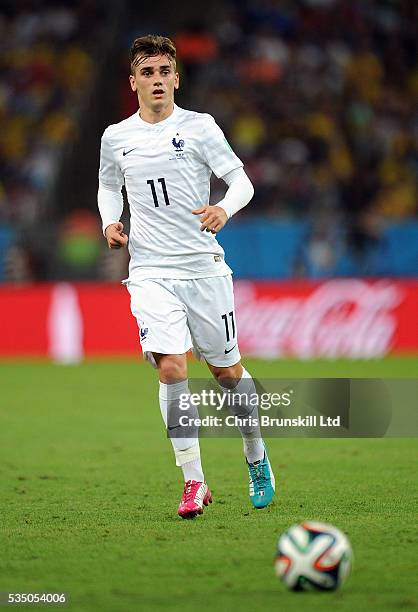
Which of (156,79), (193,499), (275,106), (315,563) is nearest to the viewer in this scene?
(315,563)

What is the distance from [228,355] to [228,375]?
0.12 metres

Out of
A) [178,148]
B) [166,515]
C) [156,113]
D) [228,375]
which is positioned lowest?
[166,515]

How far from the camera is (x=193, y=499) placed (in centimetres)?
633

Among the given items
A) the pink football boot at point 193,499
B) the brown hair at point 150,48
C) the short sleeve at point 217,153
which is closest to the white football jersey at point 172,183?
the short sleeve at point 217,153

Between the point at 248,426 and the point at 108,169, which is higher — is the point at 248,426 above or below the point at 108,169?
below

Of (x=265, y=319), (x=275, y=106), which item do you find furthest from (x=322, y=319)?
(x=275, y=106)

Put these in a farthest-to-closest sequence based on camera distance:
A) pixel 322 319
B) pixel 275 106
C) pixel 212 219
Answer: pixel 275 106
pixel 322 319
pixel 212 219

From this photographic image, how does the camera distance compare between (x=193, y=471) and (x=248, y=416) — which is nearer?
(x=193, y=471)

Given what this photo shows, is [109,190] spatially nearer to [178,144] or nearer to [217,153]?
[178,144]

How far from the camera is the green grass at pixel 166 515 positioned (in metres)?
4.69

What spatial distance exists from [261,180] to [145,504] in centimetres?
1262

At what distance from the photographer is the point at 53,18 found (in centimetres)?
2233

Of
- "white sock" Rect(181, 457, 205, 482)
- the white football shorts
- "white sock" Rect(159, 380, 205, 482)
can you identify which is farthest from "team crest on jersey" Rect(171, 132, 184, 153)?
"white sock" Rect(181, 457, 205, 482)

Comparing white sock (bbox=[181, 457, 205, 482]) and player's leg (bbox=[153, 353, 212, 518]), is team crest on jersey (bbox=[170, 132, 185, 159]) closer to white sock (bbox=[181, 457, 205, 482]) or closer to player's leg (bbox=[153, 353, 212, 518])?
player's leg (bbox=[153, 353, 212, 518])
